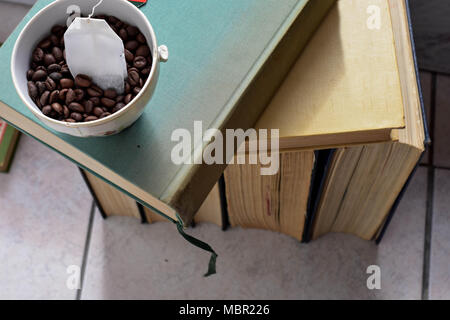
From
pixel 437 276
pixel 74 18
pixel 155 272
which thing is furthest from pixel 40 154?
Answer: pixel 437 276

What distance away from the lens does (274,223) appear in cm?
88

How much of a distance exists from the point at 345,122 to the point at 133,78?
0.23 m

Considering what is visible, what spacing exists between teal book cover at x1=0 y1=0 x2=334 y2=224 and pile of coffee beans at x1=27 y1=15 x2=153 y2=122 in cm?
4

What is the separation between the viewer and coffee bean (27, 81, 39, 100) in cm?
45

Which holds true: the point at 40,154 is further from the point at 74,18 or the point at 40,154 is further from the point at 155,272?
the point at 74,18

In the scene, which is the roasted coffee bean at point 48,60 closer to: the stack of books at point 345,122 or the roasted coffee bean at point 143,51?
the roasted coffee bean at point 143,51

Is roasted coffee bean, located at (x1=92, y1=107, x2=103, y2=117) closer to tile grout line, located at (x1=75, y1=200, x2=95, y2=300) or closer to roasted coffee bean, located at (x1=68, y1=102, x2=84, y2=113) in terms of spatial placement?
roasted coffee bean, located at (x1=68, y1=102, x2=84, y2=113)

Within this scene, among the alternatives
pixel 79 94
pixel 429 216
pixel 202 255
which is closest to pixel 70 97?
pixel 79 94

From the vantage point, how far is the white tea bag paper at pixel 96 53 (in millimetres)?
438

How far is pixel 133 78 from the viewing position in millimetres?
464

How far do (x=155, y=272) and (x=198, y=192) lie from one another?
43cm

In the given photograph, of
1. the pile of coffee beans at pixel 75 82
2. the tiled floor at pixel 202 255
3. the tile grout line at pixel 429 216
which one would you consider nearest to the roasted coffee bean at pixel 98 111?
the pile of coffee beans at pixel 75 82

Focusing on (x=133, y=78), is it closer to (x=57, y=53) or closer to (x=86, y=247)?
(x=57, y=53)

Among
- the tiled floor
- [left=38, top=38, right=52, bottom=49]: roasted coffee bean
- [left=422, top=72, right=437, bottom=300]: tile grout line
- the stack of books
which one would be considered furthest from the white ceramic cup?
[left=422, top=72, right=437, bottom=300]: tile grout line
